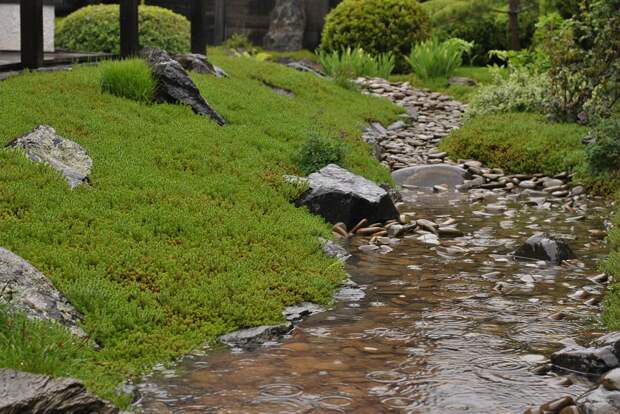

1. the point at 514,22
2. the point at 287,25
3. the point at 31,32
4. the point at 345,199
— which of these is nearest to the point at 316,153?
the point at 345,199

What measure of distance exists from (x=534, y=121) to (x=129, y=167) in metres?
8.54

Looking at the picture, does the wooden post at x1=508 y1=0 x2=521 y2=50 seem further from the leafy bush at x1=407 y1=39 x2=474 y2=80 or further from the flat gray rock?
the flat gray rock

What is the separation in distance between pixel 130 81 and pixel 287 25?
57.4ft

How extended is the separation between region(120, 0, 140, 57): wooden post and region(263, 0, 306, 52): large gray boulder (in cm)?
1436

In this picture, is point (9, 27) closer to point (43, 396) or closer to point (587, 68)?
point (587, 68)

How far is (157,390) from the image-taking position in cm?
595

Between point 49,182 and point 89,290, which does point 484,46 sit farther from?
point 89,290

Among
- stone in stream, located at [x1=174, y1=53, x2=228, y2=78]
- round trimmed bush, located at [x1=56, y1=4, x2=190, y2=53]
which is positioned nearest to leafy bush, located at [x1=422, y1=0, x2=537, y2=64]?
round trimmed bush, located at [x1=56, y1=4, x2=190, y2=53]

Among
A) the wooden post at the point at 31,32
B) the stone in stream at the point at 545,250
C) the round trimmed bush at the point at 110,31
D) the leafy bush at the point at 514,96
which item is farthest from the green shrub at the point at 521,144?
the wooden post at the point at 31,32

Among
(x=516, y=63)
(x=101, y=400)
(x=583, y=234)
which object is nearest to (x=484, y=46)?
(x=516, y=63)

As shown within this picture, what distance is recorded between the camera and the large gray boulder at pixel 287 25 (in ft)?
96.4

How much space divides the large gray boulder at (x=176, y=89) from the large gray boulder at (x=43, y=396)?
7.97 m

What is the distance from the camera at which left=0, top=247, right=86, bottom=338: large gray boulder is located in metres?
6.25

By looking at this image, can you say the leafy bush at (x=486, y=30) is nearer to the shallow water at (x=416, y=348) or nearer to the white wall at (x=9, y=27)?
the white wall at (x=9, y=27)
